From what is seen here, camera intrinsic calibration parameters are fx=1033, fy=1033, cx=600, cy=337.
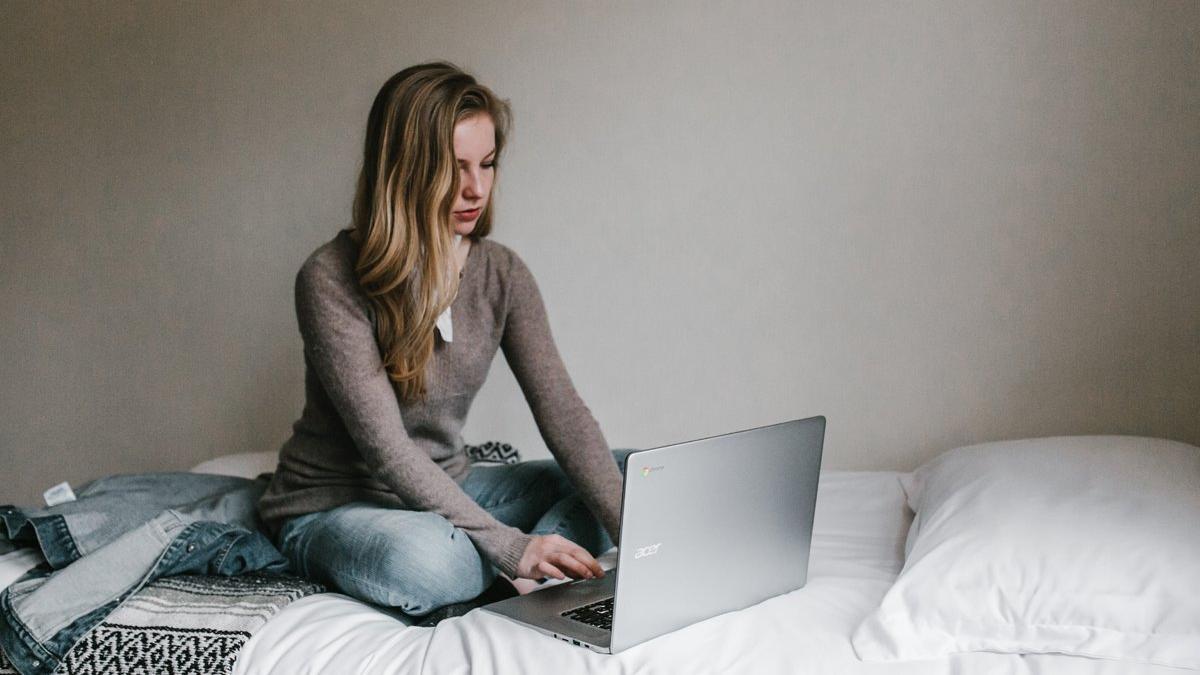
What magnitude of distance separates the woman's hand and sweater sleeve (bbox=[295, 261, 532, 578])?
26 millimetres

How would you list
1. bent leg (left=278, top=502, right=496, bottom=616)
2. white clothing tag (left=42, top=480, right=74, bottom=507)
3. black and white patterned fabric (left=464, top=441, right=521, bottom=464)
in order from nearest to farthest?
bent leg (left=278, top=502, right=496, bottom=616) < white clothing tag (left=42, top=480, right=74, bottom=507) < black and white patterned fabric (left=464, top=441, right=521, bottom=464)

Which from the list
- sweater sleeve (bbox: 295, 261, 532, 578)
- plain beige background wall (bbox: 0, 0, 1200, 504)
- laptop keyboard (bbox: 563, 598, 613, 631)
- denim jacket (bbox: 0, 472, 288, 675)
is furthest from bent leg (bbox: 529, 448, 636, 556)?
plain beige background wall (bbox: 0, 0, 1200, 504)

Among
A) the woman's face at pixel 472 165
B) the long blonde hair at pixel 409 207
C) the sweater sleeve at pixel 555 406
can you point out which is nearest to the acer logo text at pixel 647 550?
the sweater sleeve at pixel 555 406

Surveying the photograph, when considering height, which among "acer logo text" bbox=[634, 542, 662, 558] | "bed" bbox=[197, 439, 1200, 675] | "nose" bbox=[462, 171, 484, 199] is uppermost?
"nose" bbox=[462, 171, 484, 199]

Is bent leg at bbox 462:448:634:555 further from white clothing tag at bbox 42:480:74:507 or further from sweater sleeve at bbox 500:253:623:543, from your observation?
white clothing tag at bbox 42:480:74:507

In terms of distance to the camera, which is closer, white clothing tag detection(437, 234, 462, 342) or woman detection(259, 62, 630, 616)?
woman detection(259, 62, 630, 616)

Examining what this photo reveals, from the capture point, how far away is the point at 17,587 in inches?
49.9

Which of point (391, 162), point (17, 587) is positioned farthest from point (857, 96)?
point (17, 587)

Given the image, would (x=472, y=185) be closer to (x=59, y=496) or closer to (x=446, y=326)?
(x=446, y=326)

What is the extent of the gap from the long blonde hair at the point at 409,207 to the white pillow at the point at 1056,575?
0.73m

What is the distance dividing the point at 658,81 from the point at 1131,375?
104 centimetres

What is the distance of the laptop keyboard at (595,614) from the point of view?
117 centimetres

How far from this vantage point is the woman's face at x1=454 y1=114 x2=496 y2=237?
1.50 m

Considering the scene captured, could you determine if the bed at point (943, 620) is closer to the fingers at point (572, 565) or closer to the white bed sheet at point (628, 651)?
the white bed sheet at point (628, 651)
